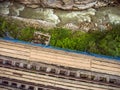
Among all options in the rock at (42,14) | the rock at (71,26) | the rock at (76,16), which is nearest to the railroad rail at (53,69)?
the rock at (71,26)

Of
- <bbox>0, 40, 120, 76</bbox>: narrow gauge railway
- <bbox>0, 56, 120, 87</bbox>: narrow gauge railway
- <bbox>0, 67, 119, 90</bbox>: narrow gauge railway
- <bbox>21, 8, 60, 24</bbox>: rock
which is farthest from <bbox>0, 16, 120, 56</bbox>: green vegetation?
<bbox>0, 67, 119, 90</bbox>: narrow gauge railway

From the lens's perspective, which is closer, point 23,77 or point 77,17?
point 23,77

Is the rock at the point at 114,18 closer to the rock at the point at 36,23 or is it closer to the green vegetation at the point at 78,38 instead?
the green vegetation at the point at 78,38

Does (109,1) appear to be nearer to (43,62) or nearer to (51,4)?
(51,4)

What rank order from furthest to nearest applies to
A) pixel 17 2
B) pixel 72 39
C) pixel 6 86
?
pixel 17 2
pixel 72 39
pixel 6 86

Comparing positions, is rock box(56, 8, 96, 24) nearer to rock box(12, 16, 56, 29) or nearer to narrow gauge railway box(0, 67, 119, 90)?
Answer: rock box(12, 16, 56, 29)

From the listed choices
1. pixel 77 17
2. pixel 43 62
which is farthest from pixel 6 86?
pixel 77 17

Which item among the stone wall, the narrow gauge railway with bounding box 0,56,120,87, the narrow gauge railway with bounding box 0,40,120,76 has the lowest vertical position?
the narrow gauge railway with bounding box 0,56,120,87

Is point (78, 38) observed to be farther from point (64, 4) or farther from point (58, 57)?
point (64, 4)
